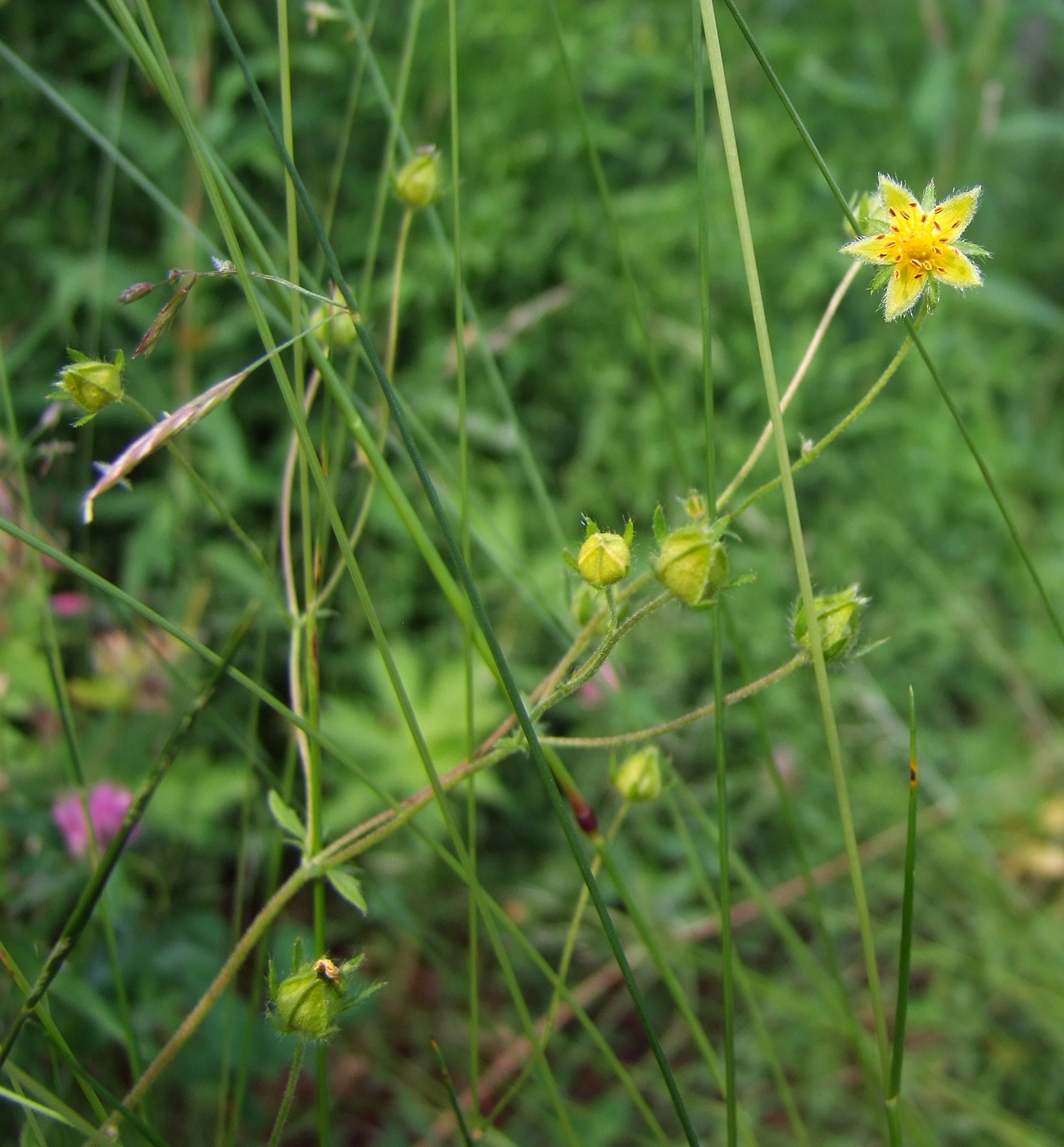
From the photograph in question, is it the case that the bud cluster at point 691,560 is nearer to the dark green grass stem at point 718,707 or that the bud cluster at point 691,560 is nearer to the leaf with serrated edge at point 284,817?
the dark green grass stem at point 718,707

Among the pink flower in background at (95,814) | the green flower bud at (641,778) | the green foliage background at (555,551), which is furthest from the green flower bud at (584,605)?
the pink flower in background at (95,814)

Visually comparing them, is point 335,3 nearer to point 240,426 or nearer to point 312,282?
point 240,426

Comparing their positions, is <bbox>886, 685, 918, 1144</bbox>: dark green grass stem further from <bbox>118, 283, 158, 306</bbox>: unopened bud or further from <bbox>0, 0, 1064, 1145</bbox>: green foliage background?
<bbox>0, 0, 1064, 1145</bbox>: green foliage background

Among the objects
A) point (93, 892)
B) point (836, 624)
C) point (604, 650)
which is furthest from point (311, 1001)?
point (836, 624)

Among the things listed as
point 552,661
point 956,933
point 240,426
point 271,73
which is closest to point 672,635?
point 552,661

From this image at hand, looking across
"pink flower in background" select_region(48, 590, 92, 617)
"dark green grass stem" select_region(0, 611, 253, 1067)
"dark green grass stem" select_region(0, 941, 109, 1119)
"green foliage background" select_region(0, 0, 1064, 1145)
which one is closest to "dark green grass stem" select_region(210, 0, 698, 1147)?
"dark green grass stem" select_region(0, 611, 253, 1067)

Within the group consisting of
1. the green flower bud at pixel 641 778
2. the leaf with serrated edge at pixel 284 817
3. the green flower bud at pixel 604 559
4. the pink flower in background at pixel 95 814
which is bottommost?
the pink flower in background at pixel 95 814

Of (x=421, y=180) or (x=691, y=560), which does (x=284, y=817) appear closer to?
(x=691, y=560)

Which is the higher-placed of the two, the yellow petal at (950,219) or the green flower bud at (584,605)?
the yellow petal at (950,219)
